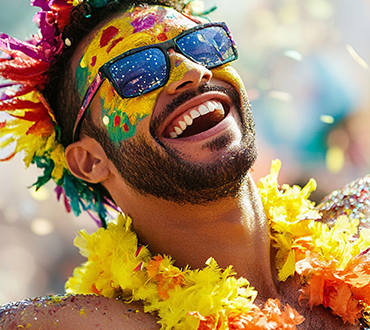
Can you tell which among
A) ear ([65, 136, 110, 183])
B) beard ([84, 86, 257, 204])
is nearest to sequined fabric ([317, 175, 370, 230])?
beard ([84, 86, 257, 204])

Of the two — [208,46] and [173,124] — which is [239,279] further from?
[208,46]

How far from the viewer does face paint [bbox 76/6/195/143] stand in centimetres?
190

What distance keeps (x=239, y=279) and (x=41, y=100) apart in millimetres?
1439

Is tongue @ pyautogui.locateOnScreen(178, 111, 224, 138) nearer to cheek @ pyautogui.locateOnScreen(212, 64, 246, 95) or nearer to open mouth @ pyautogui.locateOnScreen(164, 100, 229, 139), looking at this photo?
open mouth @ pyautogui.locateOnScreen(164, 100, 229, 139)

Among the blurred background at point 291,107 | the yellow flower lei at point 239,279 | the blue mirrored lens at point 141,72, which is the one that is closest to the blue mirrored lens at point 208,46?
the blue mirrored lens at point 141,72

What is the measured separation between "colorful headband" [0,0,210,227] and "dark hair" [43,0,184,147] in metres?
0.02

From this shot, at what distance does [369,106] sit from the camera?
5.31m

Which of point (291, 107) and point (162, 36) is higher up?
point (162, 36)

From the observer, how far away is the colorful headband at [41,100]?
2.12 meters

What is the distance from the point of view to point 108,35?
208cm

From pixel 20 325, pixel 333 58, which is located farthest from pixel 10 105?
pixel 333 58

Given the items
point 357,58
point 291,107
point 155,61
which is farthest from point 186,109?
point 357,58

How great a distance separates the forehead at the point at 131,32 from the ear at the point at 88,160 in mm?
354

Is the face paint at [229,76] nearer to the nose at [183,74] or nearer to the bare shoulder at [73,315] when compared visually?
the nose at [183,74]
